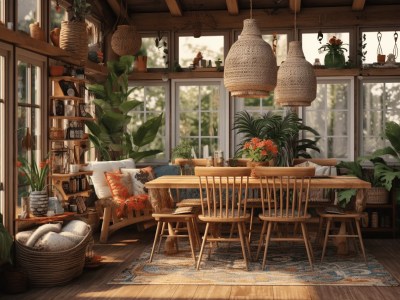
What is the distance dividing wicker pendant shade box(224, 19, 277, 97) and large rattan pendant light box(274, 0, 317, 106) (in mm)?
720

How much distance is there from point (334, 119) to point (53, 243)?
5226 millimetres

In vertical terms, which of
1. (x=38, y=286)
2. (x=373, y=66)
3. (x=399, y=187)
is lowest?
(x=38, y=286)

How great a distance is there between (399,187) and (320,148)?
1726mm

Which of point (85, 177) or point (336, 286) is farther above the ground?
point (85, 177)

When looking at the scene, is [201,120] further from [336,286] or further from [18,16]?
[336,286]

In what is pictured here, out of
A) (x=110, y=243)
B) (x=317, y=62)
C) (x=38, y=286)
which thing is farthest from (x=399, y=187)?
(x=38, y=286)

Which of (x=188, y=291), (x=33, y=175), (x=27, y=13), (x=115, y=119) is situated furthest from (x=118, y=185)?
(x=188, y=291)

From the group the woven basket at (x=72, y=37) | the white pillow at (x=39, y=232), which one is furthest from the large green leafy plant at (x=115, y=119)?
the white pillow at (x=39, y=232)

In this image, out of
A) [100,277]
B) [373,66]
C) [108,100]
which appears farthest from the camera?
[373,66]

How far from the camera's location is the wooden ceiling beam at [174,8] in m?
9.08

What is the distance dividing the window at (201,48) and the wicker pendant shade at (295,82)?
144 inches

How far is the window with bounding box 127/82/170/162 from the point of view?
9.55 meters

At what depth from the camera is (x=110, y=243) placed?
7.24 m

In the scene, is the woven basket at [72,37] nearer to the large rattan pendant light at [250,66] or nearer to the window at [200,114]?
the large rattan pendant light at [250,66]
